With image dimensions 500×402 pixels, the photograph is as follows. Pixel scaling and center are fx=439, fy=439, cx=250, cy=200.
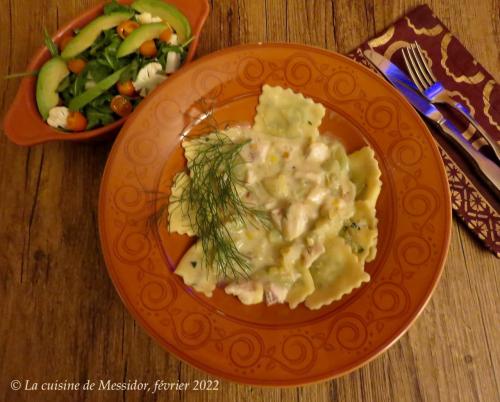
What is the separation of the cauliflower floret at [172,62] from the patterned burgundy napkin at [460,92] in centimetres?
136

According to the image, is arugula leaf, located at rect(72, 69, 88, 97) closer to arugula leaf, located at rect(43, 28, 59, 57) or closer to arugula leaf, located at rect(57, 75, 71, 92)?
arugula leaf, located at rect(57, 75, 71, 92)

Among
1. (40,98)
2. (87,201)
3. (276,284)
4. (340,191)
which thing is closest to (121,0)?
(40,98)

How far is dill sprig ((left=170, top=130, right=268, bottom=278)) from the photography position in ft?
9.37

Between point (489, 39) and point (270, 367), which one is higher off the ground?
point (489, 39)

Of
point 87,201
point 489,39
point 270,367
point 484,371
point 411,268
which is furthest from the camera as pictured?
point 489,39

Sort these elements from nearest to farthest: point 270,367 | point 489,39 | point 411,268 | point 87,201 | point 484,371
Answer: point 270,367 → point 411,268 → point 484,371 → point 87,201 → point 489,39

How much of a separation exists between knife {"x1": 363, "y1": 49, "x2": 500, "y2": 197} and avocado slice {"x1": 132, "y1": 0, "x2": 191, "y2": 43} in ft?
4.57

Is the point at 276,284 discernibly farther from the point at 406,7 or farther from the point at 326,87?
the point at 406,7

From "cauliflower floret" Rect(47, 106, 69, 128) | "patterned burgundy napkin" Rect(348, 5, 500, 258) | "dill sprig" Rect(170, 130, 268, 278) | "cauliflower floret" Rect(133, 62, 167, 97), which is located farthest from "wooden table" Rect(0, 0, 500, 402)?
"dill sprig" Rect(170, 130, 268, 278)

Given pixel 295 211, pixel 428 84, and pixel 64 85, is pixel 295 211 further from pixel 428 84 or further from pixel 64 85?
pixel 64 85

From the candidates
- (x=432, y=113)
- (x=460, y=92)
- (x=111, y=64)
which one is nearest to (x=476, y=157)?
(x=432, y=113)

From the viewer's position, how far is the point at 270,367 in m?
2.51

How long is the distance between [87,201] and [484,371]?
2970mm

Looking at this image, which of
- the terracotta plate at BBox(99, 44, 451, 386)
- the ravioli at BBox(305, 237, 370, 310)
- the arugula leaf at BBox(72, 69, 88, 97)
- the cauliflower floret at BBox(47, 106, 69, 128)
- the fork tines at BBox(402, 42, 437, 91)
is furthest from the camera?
the fork tines at BBox(402, 42, 437, 91)
